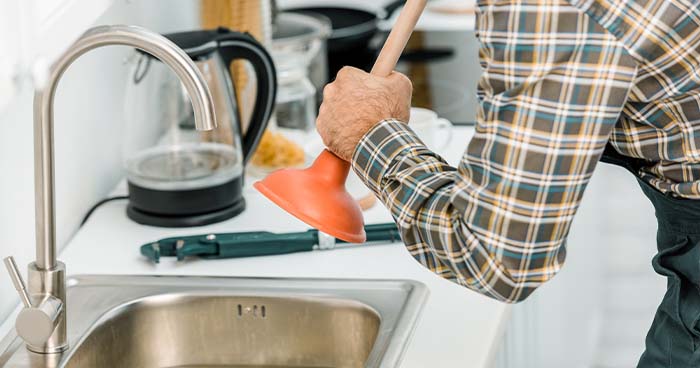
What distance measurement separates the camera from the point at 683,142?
3.58 ft

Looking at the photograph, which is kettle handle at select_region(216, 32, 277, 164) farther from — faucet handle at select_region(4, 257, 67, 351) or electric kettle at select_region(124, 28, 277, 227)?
faucet handle at select_region(4, 257, 67, 351)

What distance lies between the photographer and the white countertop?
1.32 meters

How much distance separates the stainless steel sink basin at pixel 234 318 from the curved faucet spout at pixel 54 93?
18cm

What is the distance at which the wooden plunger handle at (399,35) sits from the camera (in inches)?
45.1

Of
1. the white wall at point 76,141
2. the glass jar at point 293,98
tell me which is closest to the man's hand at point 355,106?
the white wall at point 76,141

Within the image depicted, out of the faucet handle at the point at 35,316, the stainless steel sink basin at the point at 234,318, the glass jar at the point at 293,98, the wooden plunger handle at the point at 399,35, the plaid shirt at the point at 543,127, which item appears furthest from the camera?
the glass jar at the point at 293,98

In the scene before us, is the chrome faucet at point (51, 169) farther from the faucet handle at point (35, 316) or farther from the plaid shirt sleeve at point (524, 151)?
the plaid shirt sleeve at point (524, 151)

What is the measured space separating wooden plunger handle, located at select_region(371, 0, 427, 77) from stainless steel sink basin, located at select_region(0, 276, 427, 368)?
0.32 meters

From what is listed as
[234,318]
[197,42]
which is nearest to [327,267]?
[234,318]

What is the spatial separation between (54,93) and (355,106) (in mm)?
303

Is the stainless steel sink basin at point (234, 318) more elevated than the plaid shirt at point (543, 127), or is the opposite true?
the plaid shirt at point (543, 127)

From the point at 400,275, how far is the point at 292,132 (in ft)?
1.87

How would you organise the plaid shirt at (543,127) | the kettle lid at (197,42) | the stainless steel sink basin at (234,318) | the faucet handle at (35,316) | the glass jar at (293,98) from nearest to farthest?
the plaid shirt at (543,127), the faucet handle at (35,316), the stainless steel sink basin at (234,318), the kettle lid at (197,42), the glass jar at (293,98)

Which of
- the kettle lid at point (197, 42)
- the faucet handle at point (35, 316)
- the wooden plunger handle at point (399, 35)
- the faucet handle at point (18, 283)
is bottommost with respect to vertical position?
the faucet handle at point (35, 316)
